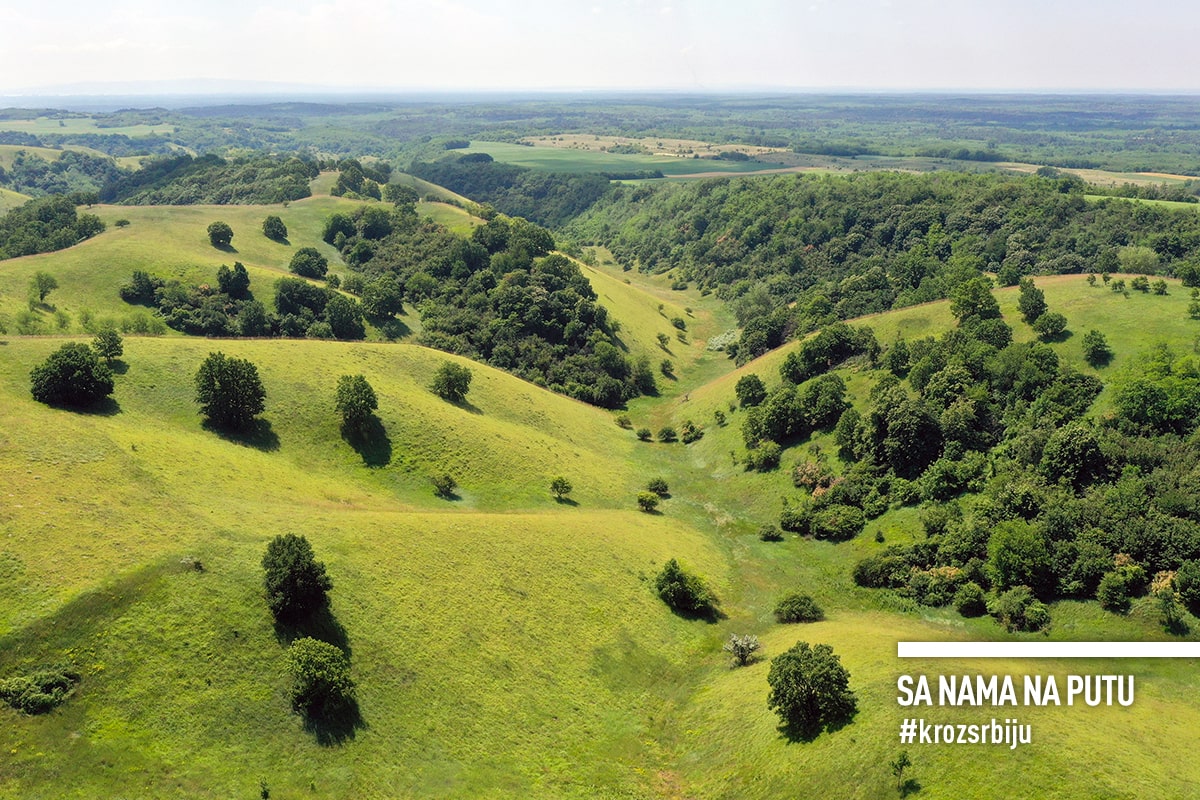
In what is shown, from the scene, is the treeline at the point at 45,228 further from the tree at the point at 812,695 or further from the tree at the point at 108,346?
the tree at the point at 812,695

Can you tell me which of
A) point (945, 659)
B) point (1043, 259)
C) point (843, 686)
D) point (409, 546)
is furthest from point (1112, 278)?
point (409, 546)

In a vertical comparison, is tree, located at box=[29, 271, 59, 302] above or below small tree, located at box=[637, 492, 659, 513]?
above

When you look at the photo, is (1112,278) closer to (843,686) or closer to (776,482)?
(776,482)

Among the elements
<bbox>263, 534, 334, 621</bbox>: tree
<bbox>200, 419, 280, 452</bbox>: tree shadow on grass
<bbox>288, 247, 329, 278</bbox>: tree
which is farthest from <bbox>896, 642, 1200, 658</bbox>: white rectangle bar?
<bbox>288, 247, 329, 278</bbox>: tree

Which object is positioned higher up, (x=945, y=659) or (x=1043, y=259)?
(x=1043, y=259)

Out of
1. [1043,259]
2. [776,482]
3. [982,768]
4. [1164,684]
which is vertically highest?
[1043,259]

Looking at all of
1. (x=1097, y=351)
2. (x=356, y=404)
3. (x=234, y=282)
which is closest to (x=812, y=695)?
(x=356, y=404)

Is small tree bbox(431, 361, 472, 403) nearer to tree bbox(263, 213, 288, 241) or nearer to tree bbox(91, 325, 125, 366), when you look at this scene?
tree bbox(91, 325, 125, 366)
